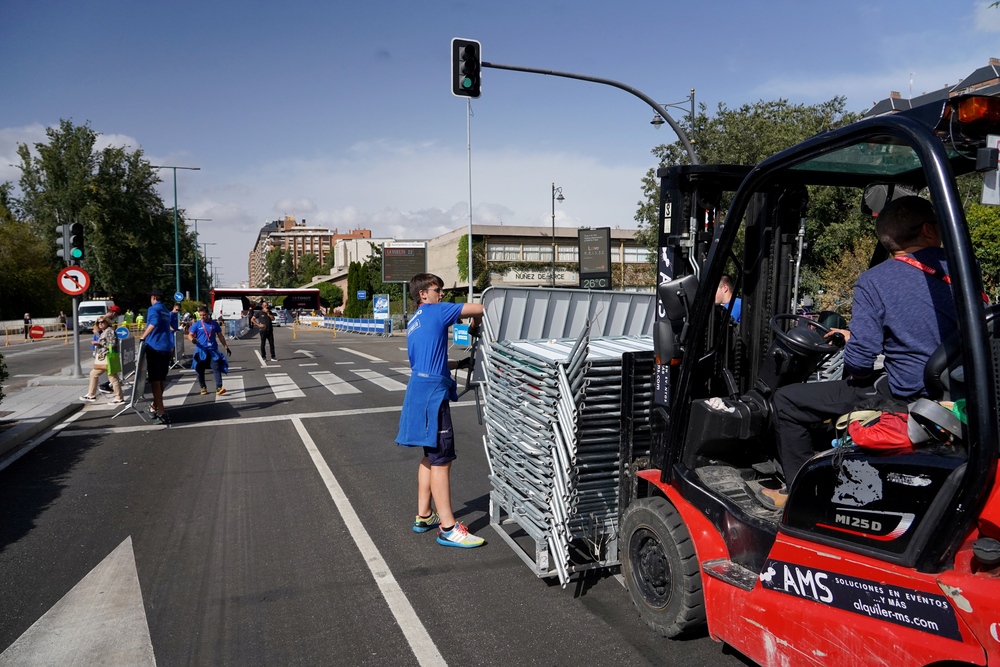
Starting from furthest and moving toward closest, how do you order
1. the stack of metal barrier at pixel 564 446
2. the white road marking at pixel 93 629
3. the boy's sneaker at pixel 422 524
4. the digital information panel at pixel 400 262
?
the digital information panel at pixel 400 262 → the boy's sneaker at pixel 422 524 → the stack of metal barrier at pixel 564 446 → the white road marking at pixel 93 629

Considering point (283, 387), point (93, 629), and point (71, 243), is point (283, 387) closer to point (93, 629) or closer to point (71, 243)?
point (71, 243)

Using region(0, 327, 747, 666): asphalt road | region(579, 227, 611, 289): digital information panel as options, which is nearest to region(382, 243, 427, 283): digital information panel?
region(579, 227, 611, 289): digital information panel

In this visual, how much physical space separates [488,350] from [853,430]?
2.89 meters

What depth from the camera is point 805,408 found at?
9.92ft

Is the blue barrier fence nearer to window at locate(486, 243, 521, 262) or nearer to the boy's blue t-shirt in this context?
window at locate(486, 243, 521, 262)

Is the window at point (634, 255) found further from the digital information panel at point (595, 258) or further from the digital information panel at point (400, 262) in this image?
the digital information panel at point (595, 258)

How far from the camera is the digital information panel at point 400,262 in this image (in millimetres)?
53938

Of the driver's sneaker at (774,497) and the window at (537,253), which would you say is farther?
the window at (537,253)

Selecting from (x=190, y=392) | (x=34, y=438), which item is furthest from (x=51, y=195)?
(x=34, y=438)

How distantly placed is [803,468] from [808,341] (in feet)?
2.43

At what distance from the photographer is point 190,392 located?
14219mm

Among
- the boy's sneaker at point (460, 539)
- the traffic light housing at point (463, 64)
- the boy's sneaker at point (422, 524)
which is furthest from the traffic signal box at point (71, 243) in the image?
the boy's sneaker at point (460, 539)

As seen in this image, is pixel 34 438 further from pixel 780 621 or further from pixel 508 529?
pixel 780 621

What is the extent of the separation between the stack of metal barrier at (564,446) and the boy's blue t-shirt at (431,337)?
40cm
